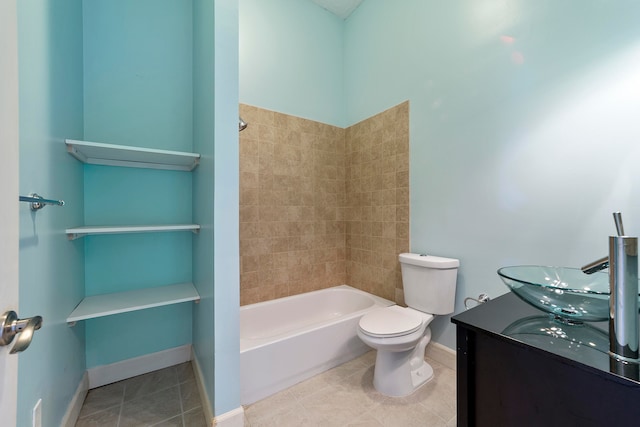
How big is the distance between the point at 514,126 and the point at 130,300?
2531 mm

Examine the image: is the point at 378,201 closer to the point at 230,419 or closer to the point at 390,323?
the point at 390,323

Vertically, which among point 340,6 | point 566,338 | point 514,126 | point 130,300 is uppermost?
point 340,6

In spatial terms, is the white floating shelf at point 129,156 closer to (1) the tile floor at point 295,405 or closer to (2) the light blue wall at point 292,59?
(2) the light blue wall at point 292,59

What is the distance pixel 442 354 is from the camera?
1906mm

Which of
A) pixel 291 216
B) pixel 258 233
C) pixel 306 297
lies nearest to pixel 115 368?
pixel 258 233

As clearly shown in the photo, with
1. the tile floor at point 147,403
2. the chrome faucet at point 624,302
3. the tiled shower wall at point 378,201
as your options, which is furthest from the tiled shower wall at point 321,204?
the chrome faucet at point 624,302

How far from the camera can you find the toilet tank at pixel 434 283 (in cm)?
176

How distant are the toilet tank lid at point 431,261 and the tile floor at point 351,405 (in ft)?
2.49

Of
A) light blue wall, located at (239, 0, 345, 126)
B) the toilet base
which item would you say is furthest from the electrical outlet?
light blue wall, located at (239, 0, 345, 126)

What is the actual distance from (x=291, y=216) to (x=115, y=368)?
1648 millimetres

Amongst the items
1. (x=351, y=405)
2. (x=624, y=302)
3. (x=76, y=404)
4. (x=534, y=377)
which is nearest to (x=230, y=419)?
(x=351, y=405)

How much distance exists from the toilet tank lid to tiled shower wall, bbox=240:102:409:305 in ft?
0.81

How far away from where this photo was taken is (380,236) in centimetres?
236

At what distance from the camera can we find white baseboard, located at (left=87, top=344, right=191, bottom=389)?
1644 mm
